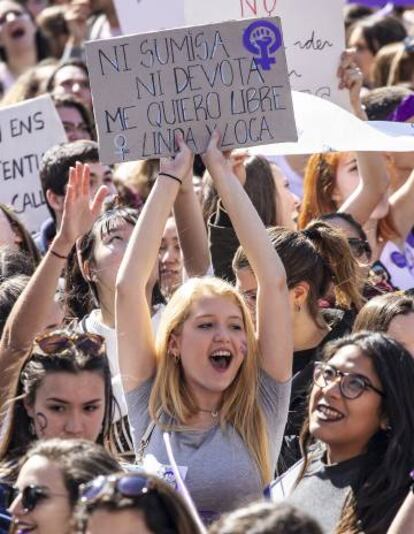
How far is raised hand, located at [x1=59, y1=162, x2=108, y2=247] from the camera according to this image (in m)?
5.48

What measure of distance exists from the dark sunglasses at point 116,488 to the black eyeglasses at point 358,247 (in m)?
2.67

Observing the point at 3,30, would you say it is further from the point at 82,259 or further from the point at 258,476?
the point at 258,476

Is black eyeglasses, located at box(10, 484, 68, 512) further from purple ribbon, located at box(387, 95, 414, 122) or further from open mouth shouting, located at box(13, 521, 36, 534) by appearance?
purple ribbon, located at box(387, 95, 414, 122)

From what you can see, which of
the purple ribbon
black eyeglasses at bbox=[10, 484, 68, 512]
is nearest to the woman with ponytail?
black eyeglasses at bbox=[10, 484, 68, 512]

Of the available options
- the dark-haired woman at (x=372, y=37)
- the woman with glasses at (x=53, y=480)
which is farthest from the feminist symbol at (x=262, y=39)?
the dark-haired woman at (x=372, y=37)

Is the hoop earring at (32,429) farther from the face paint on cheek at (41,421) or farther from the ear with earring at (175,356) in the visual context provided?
the ear with earring at (175,356)

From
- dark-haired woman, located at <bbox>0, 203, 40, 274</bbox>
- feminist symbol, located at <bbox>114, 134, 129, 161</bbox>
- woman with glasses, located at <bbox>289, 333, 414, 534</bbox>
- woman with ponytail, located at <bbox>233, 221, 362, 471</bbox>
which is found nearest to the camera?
woman with glasses, located at <bbox>289, 333, 414, 534</bbox>

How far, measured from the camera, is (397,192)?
7230mm

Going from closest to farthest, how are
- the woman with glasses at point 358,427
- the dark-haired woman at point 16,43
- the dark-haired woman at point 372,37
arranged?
the woman with glasses at point 358,427
the dark-haired woman at point 372,37
the dark-haired woman at point 16,43

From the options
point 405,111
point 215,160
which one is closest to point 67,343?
point 215,160

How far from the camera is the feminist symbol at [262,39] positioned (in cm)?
545

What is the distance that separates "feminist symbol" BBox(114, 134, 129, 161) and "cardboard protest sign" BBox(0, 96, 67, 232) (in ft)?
7.77

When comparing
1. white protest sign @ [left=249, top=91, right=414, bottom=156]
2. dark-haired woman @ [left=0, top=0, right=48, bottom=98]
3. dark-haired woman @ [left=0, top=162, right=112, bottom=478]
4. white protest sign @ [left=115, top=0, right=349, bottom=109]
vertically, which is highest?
dark-haired woman @ [left=0, top=0, right=48, bottom=98]

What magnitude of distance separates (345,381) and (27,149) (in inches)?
135
